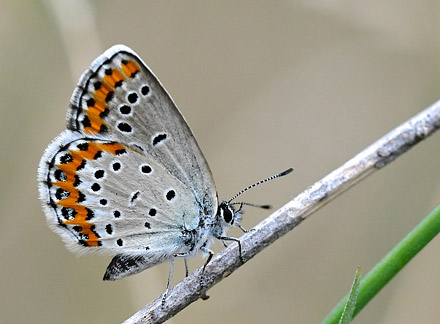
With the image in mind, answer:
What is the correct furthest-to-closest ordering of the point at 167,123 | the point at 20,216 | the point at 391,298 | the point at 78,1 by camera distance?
the point at 20,216
the point at 391,298
the point at 78,1
the point at 167,123

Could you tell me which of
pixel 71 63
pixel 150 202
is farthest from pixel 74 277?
pixel 150 202

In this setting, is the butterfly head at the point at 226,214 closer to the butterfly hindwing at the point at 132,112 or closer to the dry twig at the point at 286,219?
the butterfly hindwing at the point at 132,112

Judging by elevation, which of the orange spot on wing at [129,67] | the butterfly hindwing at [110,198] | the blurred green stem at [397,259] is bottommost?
the blurred green stem at [397,259]

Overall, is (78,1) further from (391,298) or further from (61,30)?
(391,298)

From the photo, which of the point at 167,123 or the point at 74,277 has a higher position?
the point at 167,123

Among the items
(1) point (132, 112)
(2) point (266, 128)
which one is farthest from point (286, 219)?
(2) point (266, 128)

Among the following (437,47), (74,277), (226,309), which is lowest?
(226,309)

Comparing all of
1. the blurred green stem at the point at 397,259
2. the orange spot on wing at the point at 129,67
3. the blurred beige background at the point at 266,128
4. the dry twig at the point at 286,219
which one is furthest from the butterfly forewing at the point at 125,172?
the blurred beige background at the point at 266,128

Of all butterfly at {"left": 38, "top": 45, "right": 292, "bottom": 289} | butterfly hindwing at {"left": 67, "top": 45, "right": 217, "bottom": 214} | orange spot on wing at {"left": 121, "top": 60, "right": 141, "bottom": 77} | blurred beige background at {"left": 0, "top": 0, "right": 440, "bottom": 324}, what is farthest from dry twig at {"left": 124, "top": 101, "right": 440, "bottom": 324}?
blurred beige background at {"left": 0, "top": 0, "right": 440, "bottom": 324}

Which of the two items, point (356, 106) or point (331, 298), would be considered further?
point (356, 106)

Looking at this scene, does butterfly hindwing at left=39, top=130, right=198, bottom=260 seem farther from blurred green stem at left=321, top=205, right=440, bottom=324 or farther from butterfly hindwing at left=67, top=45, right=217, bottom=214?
blurred green stem at left=321, top=205, right=440, bottom=324
